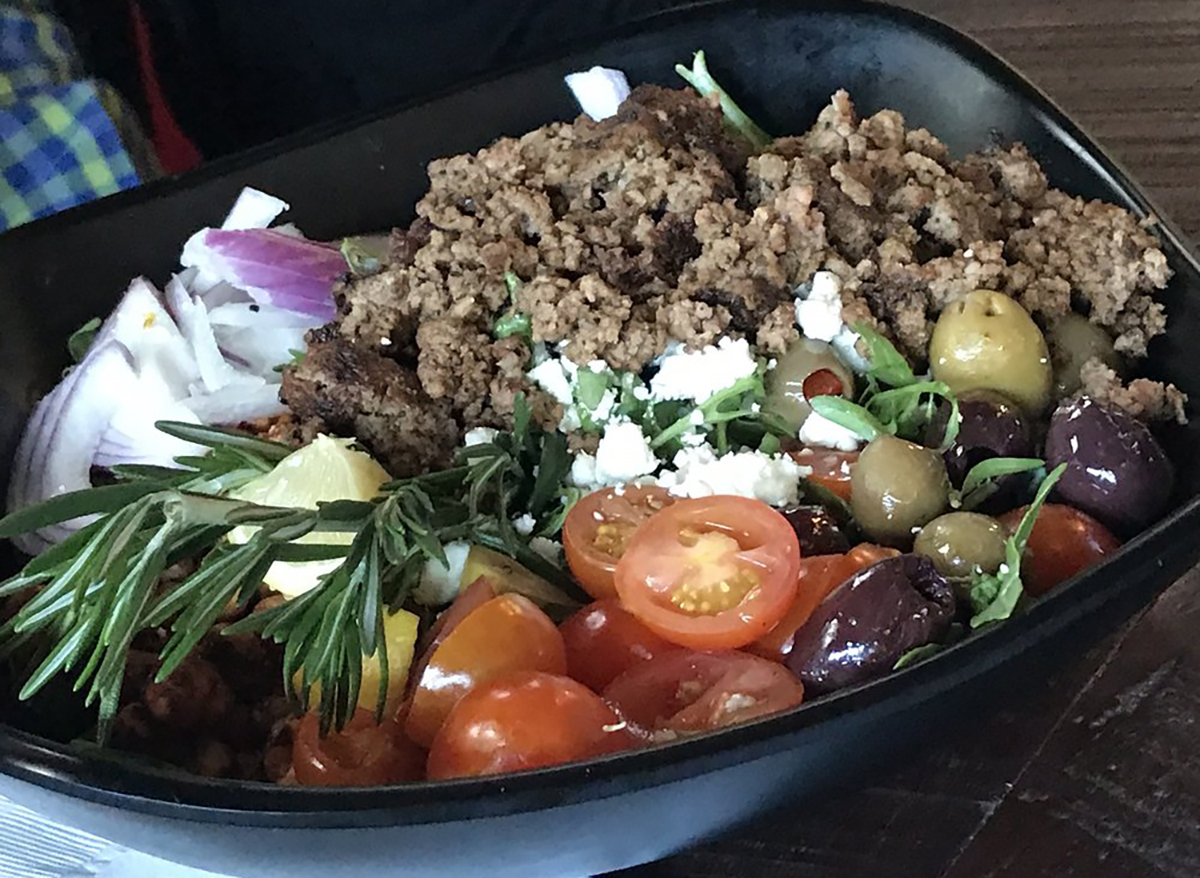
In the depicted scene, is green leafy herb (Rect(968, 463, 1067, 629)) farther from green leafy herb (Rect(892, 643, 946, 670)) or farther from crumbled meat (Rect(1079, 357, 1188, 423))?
crumbled meat (Rect(1079, 357, 1188, 423))

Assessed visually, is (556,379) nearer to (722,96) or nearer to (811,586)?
(811,586)

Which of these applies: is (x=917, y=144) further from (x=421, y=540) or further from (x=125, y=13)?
(x=125, y=13)

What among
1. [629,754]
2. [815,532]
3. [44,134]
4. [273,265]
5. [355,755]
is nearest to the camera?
[629,754]

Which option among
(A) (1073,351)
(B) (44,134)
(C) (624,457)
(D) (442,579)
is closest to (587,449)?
(C) (624,457)

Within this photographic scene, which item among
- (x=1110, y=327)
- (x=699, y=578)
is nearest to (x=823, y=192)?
(x=1110, y=327)

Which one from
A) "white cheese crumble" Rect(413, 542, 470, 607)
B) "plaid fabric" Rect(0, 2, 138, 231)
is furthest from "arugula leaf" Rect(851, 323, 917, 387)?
"plaid fabric" Rect(0, 2, 138, 231)

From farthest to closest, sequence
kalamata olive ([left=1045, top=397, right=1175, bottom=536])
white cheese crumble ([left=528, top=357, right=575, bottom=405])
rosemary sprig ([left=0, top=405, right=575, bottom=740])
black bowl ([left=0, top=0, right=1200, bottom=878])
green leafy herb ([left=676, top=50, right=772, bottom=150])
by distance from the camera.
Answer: green leafy herb ([left=676, top=50, right=772, bottom=150]), white cheese crumble ([left=528, top=357, right=575, bottom=405]), kalamata olive ([left=1045, top=397, right=1175, bottom=536]), rosemary sprig ([left=0, top=405, right=575, bottom=740]), black bowl ([left=0, top=0, right=1200, bottom=878])
